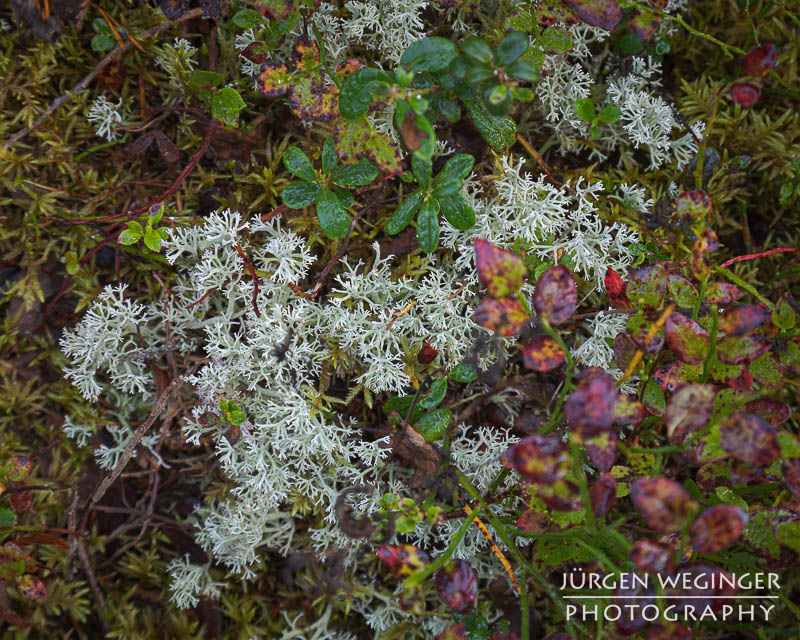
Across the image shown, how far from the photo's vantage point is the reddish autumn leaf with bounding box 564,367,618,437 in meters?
1.58

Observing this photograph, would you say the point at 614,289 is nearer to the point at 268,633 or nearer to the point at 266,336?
the point at 266,336

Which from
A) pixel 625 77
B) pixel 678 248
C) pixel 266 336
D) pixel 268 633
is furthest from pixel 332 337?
pixel 625 77

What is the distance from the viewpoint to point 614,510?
252cm

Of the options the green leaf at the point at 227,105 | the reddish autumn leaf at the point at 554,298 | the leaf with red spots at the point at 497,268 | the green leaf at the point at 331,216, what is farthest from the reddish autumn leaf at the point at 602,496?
the green leaf at the point at 227,105

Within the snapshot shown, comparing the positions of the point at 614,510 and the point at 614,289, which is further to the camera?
the point at 614,510

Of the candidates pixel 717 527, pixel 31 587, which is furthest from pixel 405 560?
pixel 31 587

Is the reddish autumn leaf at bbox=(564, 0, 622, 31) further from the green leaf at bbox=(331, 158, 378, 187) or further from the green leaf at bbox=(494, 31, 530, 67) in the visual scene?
the green leaf at bbox=(331, 158, 378, 187)

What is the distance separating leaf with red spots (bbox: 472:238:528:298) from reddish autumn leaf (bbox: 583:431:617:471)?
48 centimetres

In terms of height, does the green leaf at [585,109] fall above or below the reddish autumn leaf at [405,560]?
above

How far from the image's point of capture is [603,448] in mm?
1598

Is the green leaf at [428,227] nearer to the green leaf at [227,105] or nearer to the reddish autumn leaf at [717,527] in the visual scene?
the green leaf at [227,105]

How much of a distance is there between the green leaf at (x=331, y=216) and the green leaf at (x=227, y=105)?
0.51 meters

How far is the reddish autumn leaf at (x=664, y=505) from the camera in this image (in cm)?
148

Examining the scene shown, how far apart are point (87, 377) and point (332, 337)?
1.07m
